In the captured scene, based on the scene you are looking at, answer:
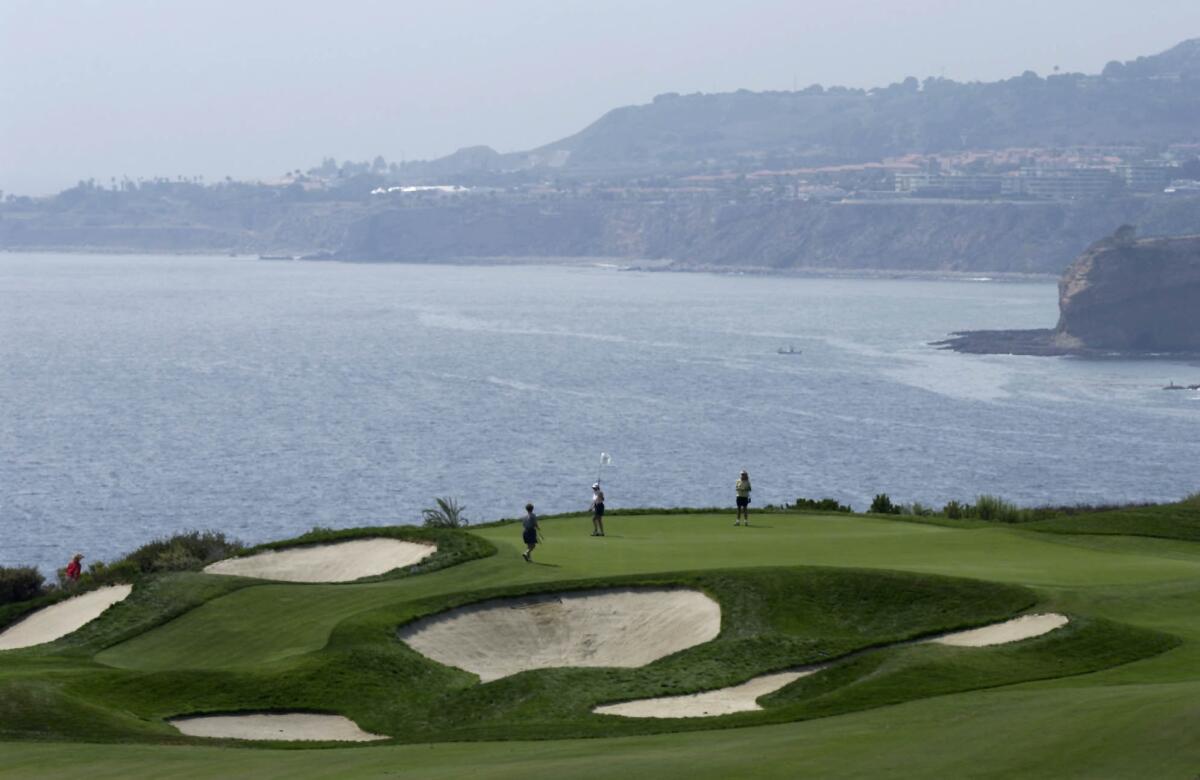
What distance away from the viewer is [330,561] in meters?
34.8

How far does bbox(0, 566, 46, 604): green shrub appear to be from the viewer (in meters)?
37.0

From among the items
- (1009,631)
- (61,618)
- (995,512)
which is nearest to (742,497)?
(995,512)

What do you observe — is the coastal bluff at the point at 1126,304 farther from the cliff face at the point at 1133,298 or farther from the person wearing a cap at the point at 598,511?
the person wearing a cap at the point at 598,511

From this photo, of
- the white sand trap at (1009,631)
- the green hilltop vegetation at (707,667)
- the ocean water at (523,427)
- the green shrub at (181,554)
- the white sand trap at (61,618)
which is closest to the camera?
the green hilltop vegetation at (707,667)

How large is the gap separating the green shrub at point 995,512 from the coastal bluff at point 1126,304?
432ft

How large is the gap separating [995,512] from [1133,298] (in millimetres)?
142497

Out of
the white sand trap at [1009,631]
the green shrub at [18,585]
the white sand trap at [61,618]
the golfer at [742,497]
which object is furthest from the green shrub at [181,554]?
the white sand trap at [1009,631]

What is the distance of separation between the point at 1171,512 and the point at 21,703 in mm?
22669

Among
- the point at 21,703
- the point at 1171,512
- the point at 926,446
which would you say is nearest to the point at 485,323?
the point at 926,446

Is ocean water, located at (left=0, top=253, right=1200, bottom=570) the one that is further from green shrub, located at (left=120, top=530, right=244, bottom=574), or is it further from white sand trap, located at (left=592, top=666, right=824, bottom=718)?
white sand trap, located at (left=592, top=666, right=824, bottom=718)

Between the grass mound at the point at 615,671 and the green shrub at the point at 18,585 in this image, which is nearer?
A: the grass mound at the point at 615,671

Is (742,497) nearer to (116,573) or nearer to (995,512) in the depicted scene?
(995,512)

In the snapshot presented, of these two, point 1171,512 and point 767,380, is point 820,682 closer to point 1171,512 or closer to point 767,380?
point 1171,512

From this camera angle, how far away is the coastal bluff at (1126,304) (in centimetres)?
17512
